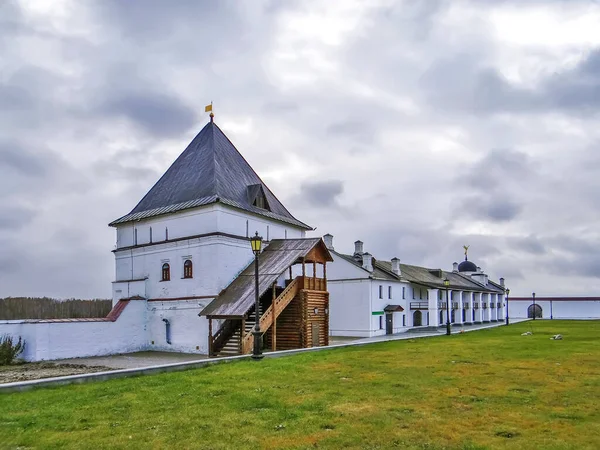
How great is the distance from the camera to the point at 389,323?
140 ft

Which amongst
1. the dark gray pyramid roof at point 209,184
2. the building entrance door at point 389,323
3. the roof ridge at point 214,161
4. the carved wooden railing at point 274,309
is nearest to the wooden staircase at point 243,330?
the carved wooden railing at point 274,309

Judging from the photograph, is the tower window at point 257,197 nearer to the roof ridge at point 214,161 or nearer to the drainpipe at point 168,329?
the roof ridge at point 214,161

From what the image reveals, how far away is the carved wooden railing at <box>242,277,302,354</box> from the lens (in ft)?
74.0

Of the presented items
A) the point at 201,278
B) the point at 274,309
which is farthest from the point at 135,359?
the point at 274,309

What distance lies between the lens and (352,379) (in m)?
13.6

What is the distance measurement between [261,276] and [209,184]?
21.8 ft

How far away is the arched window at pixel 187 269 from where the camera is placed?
89.9ft

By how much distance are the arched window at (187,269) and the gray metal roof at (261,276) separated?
7.94 feet

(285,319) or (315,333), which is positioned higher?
(285,319)

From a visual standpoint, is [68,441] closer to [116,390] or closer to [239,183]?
[116,390]

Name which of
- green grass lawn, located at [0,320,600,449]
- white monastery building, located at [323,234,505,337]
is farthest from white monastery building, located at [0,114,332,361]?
white monastery building, located at [323,234,505,337]

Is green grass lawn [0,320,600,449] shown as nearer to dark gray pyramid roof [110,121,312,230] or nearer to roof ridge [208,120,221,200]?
roof ridge [208,120,221,200]

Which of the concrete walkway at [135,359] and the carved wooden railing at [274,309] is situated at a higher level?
the carved wooden railing at [274,309]

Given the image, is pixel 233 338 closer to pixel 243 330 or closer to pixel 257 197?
pixel 243 330
